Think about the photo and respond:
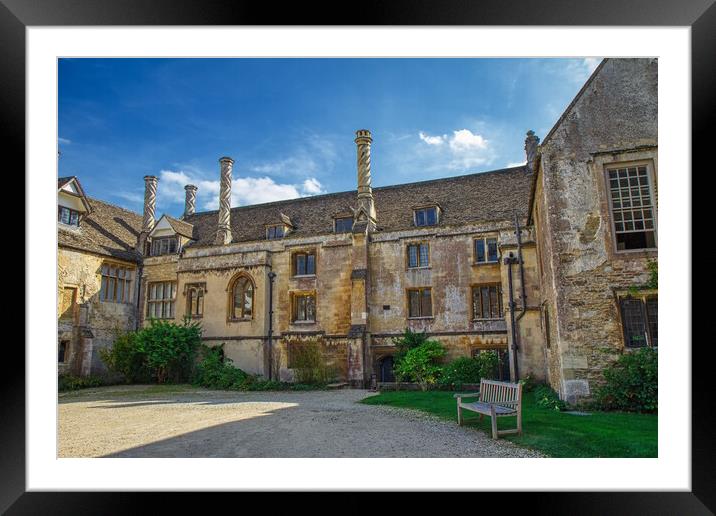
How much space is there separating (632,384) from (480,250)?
30.8 feet

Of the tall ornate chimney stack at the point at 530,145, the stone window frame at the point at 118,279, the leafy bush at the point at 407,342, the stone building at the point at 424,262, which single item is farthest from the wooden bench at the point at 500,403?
the stone window frame at the point at 118,279

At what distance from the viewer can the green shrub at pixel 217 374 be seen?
700 inches

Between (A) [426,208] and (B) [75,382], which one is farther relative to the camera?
(A) [426,208]

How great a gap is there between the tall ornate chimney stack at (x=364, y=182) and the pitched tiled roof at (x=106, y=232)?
470 inches

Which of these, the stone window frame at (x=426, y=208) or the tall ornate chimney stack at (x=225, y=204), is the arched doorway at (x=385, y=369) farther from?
the tall ornate chimney stack at (x=225, y=204)

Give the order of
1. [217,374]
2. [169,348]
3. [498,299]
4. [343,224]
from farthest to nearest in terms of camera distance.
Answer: [343,224] < [169,348] < [217,374] < [498,299]

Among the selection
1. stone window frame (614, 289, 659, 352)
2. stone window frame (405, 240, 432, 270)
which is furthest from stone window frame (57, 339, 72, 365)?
stone window frame (614, 289, 659, 352)

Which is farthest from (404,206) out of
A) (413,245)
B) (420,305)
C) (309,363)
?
(309,363)

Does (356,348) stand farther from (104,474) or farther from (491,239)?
(104,474)

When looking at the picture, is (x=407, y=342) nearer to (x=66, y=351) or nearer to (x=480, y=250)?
(x=480, y=250)

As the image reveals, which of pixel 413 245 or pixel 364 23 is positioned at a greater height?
pixel 364 23

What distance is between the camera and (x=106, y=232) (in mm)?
22328

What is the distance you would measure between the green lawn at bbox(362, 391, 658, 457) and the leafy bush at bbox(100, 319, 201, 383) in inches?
513

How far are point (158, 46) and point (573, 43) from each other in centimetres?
518
